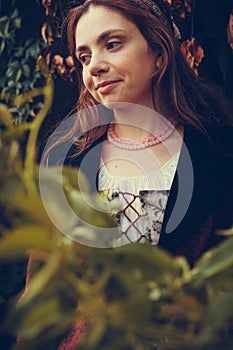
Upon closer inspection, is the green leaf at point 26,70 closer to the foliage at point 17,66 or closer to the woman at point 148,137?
the foliage at point 17,66

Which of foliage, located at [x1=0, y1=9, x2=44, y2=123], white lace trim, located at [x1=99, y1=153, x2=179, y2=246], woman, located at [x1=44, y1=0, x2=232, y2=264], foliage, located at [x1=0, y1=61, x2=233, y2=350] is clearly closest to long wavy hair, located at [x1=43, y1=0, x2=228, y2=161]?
woman, located at [x1=44, y1=0, x2=232, y2=264]

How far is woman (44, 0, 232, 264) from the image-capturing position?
48.8 inches

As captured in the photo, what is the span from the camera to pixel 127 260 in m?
0.36

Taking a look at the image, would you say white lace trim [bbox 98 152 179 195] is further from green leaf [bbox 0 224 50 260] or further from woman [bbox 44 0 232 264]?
green leaf [bbox 0 224 50 260]

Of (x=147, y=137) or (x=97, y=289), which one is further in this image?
(x=147, y=137)

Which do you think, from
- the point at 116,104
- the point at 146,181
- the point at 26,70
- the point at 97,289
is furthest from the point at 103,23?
the point at 97,289

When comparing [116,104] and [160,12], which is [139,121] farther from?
[160,12]

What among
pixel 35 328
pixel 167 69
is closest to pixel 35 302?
pixel 35 328

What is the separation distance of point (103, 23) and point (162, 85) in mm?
166

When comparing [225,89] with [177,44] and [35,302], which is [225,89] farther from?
[35,302]

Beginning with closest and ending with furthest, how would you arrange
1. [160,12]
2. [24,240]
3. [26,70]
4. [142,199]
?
[24,240]
[142,199]
[160,12]
[26,70]

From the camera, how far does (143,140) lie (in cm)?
129

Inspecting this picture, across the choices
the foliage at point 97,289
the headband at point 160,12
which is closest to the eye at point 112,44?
the headband at point 160,12

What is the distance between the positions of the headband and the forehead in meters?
0.06
